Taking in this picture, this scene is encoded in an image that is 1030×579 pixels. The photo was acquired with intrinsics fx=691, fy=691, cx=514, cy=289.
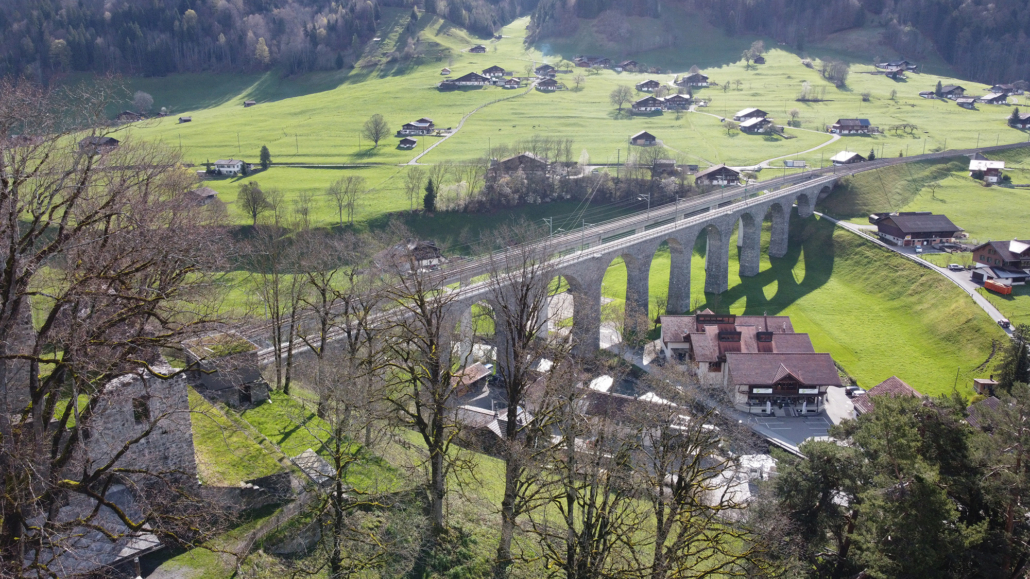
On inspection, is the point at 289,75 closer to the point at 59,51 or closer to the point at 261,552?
the point at 59,51

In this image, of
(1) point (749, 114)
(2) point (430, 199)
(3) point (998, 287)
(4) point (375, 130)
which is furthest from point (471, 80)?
(3) point (998, 287)

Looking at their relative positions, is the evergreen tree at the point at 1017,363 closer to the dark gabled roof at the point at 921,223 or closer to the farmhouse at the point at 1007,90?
the dark gabled roof at the point at 921,223

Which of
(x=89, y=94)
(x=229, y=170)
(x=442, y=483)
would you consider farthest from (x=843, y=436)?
(x=229, y=170)

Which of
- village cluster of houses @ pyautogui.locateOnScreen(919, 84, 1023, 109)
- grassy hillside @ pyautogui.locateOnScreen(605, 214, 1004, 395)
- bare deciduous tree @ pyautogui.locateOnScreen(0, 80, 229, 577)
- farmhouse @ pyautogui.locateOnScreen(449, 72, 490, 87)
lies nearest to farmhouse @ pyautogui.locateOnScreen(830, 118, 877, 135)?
village cluster of houses @ pyautogui.locateOnScreen(919, 84, 1023, 109)

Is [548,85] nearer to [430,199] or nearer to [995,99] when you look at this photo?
[430,199]

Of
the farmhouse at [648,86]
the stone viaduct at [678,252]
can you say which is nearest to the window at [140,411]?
the stone viaduct at [678,252]
